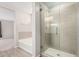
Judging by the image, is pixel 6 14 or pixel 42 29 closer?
pixel 42 29

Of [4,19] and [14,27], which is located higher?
[4,19]

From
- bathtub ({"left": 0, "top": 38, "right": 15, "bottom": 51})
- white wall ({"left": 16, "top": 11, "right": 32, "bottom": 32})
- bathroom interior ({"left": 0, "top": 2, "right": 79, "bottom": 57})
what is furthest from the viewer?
white wall ({"left": 16, "top": 11, "right": 32, "bottom": 32})

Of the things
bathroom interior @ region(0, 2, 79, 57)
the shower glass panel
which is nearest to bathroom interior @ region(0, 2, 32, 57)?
bathroom interior @ region(0, 2, 79, 57)

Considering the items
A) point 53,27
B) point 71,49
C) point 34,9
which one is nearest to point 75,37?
point 71,49

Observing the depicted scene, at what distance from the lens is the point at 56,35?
9.20 ft

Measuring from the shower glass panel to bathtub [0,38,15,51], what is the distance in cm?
188

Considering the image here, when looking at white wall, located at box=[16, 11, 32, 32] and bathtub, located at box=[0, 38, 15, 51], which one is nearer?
bathtub, located at box=[0, 38, 15, 51]

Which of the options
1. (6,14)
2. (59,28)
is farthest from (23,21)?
(59,28)

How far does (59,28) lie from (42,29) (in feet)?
2.01

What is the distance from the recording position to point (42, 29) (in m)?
2.46

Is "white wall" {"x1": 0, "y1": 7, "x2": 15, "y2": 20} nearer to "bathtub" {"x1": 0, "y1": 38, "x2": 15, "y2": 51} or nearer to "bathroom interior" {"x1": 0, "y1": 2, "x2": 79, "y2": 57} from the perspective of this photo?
"bathroom interior" {"x1": 0, "y1": 2, "x2": 79, "y2": 57}

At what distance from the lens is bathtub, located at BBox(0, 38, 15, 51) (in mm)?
3334

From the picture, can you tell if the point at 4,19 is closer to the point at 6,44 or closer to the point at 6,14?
the point at 6,14

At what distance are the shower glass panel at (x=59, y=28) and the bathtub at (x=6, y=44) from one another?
1881 millimetres
